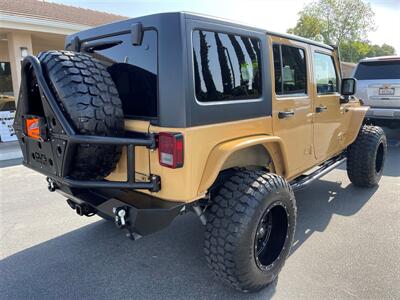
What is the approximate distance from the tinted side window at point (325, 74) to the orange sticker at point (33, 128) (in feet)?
9.34

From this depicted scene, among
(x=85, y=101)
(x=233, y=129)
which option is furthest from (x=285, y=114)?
(x=85, y=101)

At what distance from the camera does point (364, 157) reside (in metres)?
4.54

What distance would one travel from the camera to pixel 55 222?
388 cm

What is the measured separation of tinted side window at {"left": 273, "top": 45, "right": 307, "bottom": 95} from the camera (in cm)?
297

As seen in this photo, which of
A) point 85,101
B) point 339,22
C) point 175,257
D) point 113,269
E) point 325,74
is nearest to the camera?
point 85,101

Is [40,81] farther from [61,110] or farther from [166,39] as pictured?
[166,39]

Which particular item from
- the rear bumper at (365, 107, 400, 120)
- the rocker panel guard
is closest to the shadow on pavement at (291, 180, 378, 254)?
the rocker panel guard

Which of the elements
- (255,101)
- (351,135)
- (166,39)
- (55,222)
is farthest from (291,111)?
(55,222)

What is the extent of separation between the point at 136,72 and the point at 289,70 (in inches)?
61.3

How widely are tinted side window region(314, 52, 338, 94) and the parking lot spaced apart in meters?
1.49

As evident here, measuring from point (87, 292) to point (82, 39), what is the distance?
7.04 feet

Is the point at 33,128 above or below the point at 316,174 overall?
above

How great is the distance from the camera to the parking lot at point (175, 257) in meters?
2.59

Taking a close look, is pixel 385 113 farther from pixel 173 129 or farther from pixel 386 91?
pixel 173 129
